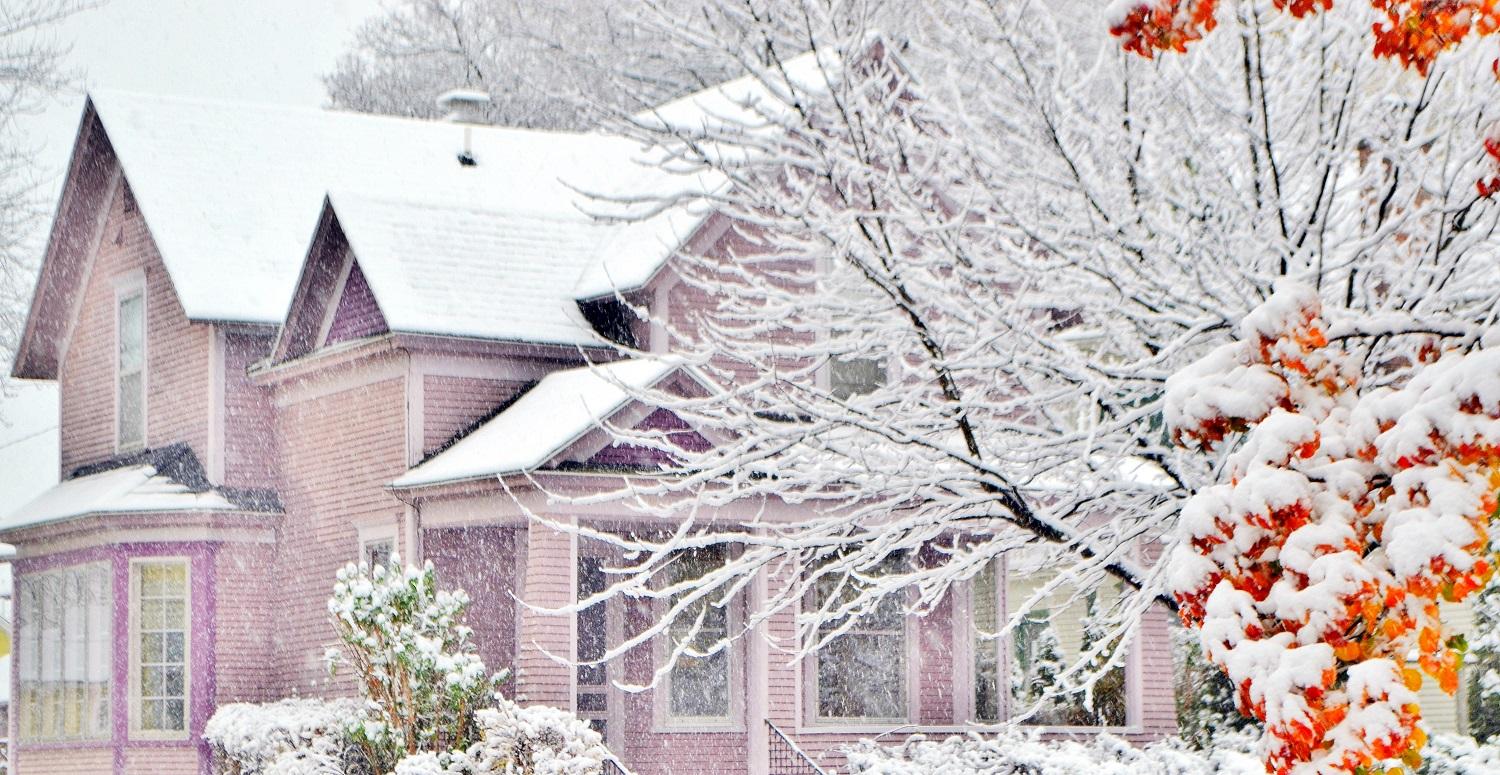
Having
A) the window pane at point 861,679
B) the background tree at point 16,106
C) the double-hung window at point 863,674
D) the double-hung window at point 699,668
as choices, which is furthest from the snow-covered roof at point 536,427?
the background tree at point 16,106

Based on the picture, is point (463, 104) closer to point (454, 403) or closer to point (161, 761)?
point (454, 403)

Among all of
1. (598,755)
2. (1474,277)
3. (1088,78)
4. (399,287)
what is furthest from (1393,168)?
(399,287)

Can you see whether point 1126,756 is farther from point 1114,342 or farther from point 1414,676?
point 1414,676

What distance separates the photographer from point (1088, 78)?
902 cm

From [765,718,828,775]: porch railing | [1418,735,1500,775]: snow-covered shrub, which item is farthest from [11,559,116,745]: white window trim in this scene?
[1418,735,1500,775]: snow-covered shrub

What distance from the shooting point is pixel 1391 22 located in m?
5.66

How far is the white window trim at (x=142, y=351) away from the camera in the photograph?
2303 cm

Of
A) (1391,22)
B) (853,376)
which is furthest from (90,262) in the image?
(1391,22)

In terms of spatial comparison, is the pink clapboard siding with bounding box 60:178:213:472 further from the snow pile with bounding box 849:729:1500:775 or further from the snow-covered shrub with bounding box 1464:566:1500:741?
the snow-covered shrub with bounding box 1464:566:1500:741

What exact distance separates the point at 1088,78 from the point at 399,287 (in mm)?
11878

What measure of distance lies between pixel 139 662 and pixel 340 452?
309cm

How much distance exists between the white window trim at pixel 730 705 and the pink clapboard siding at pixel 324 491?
3.08 m

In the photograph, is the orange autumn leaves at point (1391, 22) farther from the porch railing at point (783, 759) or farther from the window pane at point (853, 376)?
the window pane at point (853, 376)

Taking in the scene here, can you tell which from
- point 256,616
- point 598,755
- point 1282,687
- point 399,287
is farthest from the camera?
point 256,616
